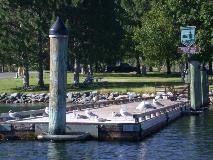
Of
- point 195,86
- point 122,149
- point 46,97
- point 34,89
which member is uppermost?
point 195,86

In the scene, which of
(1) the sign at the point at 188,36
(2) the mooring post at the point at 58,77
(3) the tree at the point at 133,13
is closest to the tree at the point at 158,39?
(3) the tree at the point at 133,13

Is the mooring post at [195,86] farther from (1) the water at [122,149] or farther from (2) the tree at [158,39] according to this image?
(2) the tree at [158,39]

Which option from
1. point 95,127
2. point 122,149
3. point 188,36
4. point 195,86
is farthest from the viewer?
point 188,36

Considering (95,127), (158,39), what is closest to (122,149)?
(95,127)

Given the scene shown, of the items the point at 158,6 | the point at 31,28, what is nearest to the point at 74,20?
the point at 31,28

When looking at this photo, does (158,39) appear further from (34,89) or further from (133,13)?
(133,13)

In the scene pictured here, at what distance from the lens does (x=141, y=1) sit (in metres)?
100

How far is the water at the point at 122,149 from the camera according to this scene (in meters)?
27.2

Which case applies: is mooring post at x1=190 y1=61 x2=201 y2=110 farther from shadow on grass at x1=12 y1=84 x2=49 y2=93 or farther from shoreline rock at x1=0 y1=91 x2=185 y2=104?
shadow on grass at x1=12 y1=84 x2=49 y2=93

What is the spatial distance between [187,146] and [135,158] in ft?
13.4

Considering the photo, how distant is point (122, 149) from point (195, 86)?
20.8 m

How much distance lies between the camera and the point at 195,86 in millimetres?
48750

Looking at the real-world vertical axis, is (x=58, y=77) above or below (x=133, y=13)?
below

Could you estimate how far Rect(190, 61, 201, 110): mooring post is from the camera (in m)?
48.3
